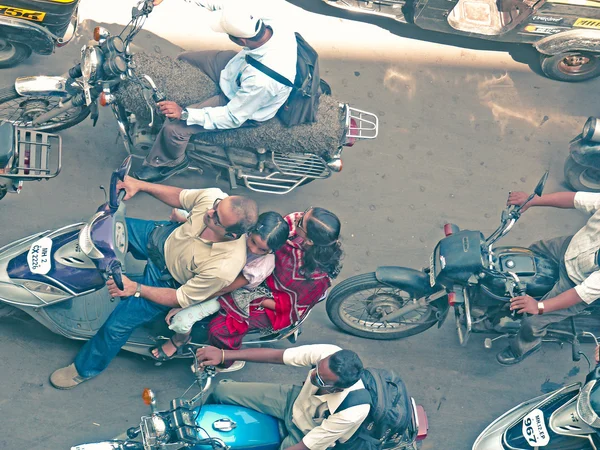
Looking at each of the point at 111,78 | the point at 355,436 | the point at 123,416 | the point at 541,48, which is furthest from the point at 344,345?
the point at 541,48

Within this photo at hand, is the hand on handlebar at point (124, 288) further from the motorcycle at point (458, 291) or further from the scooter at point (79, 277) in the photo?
the motorcycle at point (458, 291)

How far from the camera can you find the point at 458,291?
4.59m

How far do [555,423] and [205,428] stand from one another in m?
2.16

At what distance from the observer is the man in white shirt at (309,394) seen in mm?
3756

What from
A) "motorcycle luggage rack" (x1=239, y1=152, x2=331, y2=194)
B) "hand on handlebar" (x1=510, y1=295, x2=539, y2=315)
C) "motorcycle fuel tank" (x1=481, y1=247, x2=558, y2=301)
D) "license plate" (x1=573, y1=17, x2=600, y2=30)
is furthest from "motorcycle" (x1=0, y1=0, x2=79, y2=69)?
"license plate" (x1=573, y1=17, x2=600, y2=30)

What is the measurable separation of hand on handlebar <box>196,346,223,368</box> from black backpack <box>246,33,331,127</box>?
183 cm

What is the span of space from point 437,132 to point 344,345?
2.31m

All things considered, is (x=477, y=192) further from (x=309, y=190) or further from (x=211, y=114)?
(x=211, y=114)

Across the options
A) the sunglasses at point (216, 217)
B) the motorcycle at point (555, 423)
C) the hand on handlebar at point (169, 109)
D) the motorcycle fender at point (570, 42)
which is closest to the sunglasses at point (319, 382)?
the sunglasses at point (216, 217)

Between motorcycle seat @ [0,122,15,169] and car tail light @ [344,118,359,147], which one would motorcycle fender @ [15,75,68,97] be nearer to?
motorcycle seat @ [0,122,15,169]

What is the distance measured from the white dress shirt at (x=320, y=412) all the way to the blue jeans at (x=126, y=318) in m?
0.91

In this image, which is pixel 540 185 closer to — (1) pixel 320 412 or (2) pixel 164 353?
(1) pixel 320 412

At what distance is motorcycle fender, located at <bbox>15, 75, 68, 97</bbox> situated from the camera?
5.00 m

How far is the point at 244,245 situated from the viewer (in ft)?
13.5
